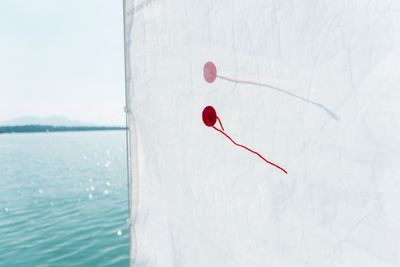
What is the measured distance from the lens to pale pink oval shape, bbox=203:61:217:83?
1607 millimetres

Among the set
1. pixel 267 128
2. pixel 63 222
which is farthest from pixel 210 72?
pixel 63 222

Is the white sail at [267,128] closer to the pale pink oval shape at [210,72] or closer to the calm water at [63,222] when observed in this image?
the pale pink oval shape at [210,72]

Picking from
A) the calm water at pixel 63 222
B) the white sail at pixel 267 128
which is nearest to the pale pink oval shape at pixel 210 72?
the white sail at pixel 267 128

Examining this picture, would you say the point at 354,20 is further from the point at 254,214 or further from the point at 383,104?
the point at 254,214

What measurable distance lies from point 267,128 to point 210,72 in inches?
17.4

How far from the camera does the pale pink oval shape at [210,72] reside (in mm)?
1607

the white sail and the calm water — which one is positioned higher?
A: the white sail

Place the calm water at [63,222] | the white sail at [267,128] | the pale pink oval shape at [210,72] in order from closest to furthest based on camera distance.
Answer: the white sail at [267,128], the pale pink oval shape at [210,72], the calm water at [63,222]

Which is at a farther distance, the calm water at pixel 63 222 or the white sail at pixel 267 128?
the calm water at pixel 63 222

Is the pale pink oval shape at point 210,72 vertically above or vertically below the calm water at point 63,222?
above

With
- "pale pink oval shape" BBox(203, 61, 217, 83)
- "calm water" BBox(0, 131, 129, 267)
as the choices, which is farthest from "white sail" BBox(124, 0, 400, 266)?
"calm water" BBox(0, 131, 129, 267)

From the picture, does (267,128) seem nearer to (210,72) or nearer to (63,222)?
(210,72)

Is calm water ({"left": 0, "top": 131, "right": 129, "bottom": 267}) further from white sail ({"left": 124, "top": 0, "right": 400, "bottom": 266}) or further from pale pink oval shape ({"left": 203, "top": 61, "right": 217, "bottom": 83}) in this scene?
pale pink oval shape ({"left": 203, "top": 61, "right": 217, "bottom": 83})

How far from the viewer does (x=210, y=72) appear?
5.34ft
